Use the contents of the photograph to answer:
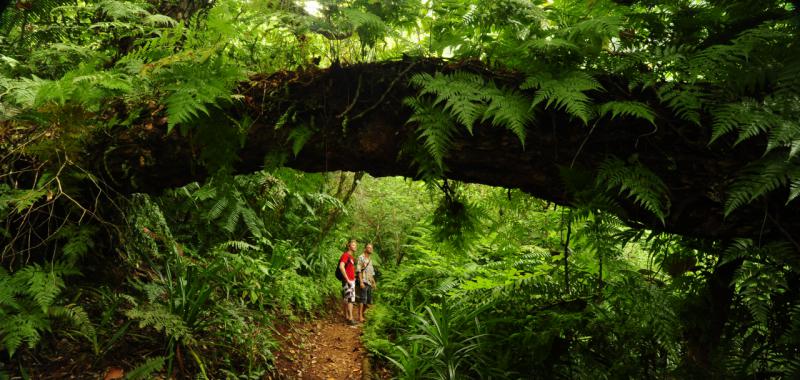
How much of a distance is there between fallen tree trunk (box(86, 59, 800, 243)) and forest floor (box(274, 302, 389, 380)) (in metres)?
3.00

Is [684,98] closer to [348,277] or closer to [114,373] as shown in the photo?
[114,373]

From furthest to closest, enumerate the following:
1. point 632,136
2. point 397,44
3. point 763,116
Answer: point 397,44
point 632,136
point 763,116

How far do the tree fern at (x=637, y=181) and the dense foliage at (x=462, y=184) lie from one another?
0.05 feet

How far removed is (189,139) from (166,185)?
1.88ft

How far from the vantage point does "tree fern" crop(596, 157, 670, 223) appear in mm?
2107

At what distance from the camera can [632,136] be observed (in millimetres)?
2307

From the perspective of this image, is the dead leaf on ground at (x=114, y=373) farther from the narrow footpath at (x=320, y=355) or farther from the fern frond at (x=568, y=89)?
the fern frond at (x=568, y=89)

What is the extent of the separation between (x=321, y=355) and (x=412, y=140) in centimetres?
486

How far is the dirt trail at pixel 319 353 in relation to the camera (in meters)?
5.45

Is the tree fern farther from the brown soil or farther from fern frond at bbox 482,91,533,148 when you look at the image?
the brown soil

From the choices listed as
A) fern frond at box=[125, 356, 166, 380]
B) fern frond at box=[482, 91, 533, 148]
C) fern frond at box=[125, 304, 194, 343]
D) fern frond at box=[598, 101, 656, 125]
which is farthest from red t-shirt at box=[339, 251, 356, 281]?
fern frond at box=[598, 101, 656, 125]

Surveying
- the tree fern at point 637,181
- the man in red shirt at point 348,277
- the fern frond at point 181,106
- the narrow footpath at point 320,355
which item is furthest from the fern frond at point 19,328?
the man in red shirt at point 348,277

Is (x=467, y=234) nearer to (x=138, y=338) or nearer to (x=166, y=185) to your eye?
(x=166, y=185)

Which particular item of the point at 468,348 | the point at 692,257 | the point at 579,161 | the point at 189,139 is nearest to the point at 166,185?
the point at 189,139
